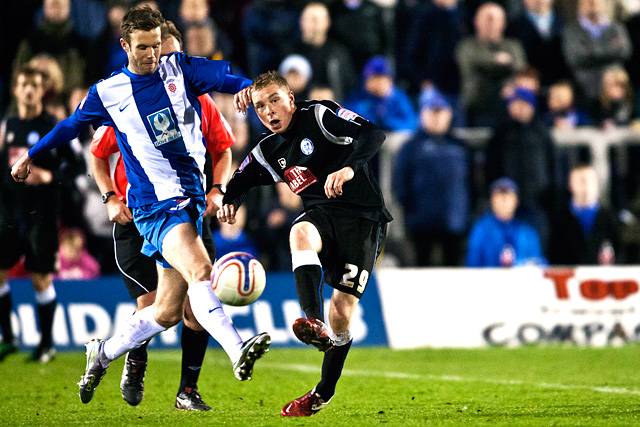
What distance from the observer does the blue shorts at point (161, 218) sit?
8.38m

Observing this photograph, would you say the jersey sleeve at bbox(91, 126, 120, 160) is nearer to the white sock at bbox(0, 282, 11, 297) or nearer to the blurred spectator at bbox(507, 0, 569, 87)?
the white sock at bbox(0, 282, 11, 297)

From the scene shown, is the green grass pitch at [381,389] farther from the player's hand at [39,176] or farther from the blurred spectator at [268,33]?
the blurred spectator at [268,33]

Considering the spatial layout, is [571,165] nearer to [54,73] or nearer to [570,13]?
[570,13]

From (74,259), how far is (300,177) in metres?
7.00

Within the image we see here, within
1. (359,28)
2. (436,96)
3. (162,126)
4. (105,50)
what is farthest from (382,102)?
(162,126)

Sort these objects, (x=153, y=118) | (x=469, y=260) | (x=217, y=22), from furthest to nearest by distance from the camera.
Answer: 1. (x=217, y=22)
2. (x=469, y=260)
3. (x=153, y=118)

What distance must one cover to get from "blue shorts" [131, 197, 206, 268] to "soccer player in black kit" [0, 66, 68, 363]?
4.30 meters

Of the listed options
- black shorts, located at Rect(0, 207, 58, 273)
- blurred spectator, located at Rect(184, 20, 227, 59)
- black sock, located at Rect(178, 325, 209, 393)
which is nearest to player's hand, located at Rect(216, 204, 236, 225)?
black sock, located at Rect(178, 325, 209, 393)

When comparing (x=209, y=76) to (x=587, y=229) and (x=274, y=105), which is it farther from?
(x=587, y=229)

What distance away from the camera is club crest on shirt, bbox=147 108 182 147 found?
27.7 ft

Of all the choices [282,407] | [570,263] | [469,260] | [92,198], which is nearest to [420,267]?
[469,260]

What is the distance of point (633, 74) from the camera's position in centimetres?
1786

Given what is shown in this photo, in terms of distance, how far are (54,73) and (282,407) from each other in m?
6.88

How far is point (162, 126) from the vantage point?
334 inches
